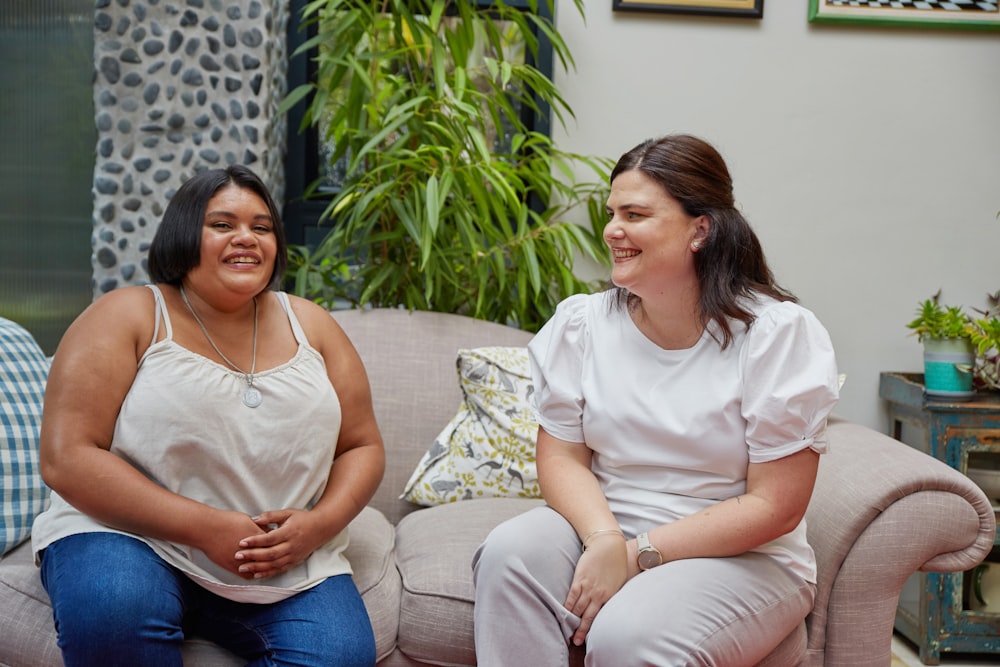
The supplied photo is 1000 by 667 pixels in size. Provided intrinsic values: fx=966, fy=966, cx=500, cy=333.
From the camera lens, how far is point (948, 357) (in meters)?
2.82

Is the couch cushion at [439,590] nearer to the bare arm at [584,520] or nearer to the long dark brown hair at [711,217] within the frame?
the bare arm at [584,520]

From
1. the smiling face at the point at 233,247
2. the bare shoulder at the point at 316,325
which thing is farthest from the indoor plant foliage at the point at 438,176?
the smiling face at the point at 233,247

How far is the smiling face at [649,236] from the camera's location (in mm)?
1726

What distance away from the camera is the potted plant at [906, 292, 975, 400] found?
2812 mm

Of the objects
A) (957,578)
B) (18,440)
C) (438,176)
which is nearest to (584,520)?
(18,440)

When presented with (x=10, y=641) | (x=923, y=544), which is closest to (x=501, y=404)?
(x=923, y=544)

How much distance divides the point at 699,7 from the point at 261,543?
7.38 ft

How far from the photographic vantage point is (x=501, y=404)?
247 cm

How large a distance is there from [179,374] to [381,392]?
0.90 meters

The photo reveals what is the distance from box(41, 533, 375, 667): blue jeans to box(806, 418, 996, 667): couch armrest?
0.88m

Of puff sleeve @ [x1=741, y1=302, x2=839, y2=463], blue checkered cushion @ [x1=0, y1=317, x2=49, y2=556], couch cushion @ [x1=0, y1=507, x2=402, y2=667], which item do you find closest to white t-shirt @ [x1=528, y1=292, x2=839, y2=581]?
puff sleeve @ [x1=741, y1=302, x2=839, y2=463]

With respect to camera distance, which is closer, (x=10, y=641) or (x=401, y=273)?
(x=10, y=641)

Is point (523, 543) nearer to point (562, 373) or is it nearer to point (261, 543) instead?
point (562, 373)

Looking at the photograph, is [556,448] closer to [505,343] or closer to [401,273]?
[505,343]
